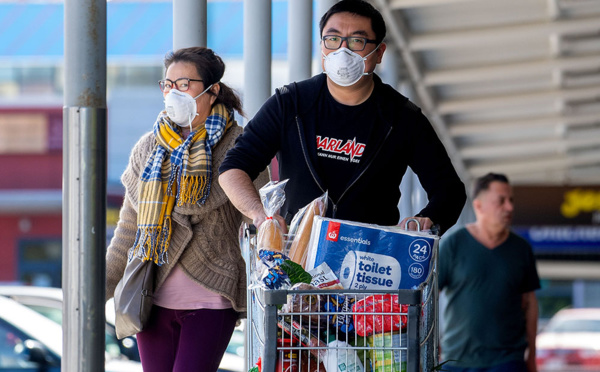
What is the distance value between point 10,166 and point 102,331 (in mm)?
25486

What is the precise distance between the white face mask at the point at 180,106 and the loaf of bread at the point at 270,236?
97cm

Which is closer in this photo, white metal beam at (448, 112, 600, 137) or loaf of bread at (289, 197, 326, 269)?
loaf of bread at (289, 197, 326, 269)

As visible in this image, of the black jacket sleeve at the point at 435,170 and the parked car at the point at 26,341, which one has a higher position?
the black jacket sleeve at the point at 435,170

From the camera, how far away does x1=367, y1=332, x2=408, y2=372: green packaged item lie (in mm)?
2527

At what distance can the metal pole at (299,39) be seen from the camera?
23.1 ft

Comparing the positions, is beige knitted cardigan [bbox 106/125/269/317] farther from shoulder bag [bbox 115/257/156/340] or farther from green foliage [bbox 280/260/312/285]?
green foliage [bbox 280/260/312/285]

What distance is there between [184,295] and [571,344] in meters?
17.1

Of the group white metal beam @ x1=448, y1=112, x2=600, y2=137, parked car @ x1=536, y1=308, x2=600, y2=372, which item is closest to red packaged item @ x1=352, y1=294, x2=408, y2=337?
white metal beam @ x1=448, y1=112, x2=600, y2=137

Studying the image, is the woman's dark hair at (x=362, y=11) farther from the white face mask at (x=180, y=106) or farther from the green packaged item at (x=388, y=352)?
the green packaged item at (x=388, y=352)

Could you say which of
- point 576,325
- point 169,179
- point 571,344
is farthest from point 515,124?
point 169,179

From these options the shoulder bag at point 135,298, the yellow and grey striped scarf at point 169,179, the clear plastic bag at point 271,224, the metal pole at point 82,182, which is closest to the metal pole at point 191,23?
the yellow and grey striped scarf at point 169,179

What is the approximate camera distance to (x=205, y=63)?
145 inches

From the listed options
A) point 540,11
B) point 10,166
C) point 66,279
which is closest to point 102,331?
point 66,279

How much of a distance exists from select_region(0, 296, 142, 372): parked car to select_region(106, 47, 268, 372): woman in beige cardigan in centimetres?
301
